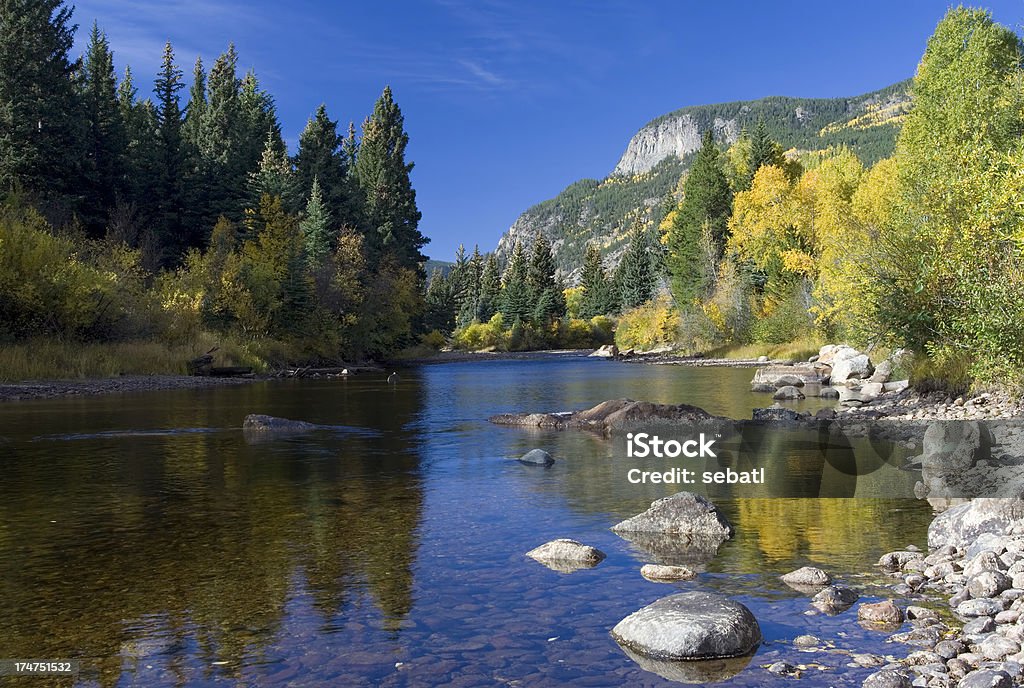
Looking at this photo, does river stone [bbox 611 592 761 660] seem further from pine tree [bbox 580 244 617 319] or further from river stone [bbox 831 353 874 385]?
pine tree [bbox 580 244 617 319]

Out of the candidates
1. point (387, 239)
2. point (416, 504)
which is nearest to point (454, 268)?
point (387, 239)

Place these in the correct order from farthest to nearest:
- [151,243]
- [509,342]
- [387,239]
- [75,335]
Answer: [509,342]
[387,239]
[151,243]
[75,335]

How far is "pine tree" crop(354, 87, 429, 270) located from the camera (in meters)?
88.9

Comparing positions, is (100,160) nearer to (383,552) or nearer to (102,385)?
(102,385)

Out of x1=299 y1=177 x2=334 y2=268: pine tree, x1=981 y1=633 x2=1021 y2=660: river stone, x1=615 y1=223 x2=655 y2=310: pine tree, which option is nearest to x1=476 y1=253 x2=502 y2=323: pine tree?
x1=615 y1=223 x2=655 y2=310: pine tree

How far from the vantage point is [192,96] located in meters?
116

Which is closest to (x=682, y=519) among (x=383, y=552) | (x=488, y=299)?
(x=383, y=552)

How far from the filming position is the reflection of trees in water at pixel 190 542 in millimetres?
7711

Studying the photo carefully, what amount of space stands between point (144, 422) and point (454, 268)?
13956 centimetres

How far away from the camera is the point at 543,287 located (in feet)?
398

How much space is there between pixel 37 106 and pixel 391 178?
43382 mm

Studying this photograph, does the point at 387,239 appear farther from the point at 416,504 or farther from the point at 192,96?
the point at 416,504

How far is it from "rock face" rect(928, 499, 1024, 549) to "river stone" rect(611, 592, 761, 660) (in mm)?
3837

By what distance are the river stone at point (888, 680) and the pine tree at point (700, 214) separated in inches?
2971
